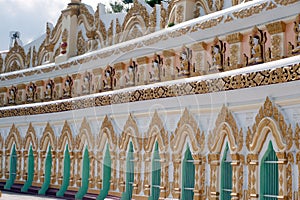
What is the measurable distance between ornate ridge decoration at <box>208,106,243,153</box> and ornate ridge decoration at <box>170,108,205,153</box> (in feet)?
0.95

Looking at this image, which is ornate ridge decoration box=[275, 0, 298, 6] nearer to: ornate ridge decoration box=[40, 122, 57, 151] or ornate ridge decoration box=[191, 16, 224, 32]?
ornate ridge decoration box=[191, 16, 224, 32]

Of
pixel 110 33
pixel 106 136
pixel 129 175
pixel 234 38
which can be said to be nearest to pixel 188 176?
pixel 129 175

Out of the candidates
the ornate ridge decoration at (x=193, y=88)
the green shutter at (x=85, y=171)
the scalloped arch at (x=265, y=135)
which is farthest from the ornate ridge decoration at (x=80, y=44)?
the scalloped arch at (x=265, y=135)

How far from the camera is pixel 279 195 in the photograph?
26.2 feet

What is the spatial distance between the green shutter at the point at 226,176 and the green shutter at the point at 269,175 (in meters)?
0.83

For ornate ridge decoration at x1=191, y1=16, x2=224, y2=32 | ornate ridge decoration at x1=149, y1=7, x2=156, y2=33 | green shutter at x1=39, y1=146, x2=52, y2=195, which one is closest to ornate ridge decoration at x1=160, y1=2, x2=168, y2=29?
ornate ridge decoration at x1=149, y1=7, x2=156, y2=33

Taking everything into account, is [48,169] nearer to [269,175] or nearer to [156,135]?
[156,135]

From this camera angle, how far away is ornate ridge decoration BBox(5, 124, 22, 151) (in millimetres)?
16109

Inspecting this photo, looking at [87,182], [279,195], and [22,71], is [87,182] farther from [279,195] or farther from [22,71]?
[279,195]

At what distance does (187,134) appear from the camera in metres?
10.1

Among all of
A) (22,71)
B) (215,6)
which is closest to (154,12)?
(215,6)

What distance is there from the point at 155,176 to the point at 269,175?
316 centimetres

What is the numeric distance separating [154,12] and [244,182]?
456 centimetres

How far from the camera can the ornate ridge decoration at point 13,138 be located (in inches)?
634
